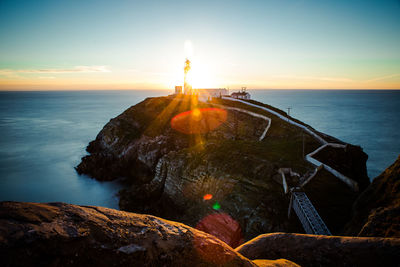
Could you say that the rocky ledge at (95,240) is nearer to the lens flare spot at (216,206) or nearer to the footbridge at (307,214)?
the footbridge at (307,214)

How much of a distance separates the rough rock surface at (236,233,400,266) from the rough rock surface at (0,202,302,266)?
3.20m

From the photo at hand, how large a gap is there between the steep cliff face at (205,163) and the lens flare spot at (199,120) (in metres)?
0.23

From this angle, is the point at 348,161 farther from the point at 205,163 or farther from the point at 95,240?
the point at 95,240

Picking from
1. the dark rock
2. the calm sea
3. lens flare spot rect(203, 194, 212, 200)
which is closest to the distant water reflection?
the calm sea

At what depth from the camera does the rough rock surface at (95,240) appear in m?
2.50

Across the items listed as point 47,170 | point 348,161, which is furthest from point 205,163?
point 47,170

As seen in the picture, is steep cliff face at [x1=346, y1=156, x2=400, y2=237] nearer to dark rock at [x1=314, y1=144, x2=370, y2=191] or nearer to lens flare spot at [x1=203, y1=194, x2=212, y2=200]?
dark rock at [x1=314, y1=144, x2=370, y2=191]

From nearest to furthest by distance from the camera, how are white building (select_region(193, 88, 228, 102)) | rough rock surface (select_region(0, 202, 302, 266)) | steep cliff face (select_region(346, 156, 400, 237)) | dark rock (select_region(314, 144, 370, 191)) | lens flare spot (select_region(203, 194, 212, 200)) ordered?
rough rock surface (select_region(0, 202, 302, 266)), steep cliff face (select_region(346, 156, 400, 237)), dark rock (select_region(314, 144, 370, 191)), lens flare spot (select_region(203, 194, 212, 200)), white building (select_region(193, 88, 228, 102))

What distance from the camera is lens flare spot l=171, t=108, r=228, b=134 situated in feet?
142

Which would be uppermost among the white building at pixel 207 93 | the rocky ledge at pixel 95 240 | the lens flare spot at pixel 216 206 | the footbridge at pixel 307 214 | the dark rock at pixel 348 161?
the white building at pixel 207 93

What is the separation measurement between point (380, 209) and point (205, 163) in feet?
61.0

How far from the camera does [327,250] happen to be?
21.1 ft

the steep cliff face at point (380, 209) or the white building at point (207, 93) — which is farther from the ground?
the white building at point (207, 93)

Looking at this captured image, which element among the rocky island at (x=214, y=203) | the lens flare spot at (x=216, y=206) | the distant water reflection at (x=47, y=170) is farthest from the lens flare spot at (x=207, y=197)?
the distant water reflection at (x=47, y=170)
